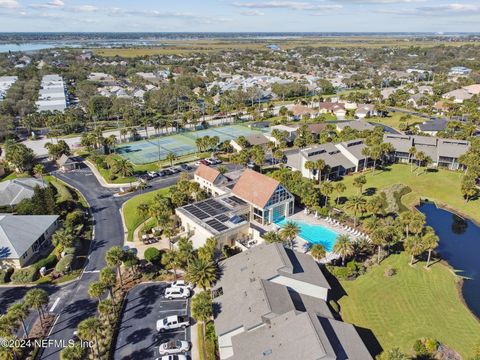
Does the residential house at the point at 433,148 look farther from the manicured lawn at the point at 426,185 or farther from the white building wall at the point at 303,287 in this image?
the white building wall at the point at 303,287

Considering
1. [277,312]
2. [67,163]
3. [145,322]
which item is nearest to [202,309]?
[277,312]

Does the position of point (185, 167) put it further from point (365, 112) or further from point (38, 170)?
point (365, 112)

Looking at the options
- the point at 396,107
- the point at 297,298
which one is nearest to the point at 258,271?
the point at 297,298

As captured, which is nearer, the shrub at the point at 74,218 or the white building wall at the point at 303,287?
the white building wall at the point at 303,287

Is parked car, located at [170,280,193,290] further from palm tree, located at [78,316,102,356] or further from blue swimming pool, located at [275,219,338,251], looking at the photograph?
Answer: blue swimming pool, located at [275,219,338,251]

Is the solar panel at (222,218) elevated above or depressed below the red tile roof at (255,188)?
below

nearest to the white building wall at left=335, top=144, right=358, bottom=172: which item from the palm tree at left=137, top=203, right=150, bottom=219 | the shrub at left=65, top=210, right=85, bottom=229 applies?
the palm tree at left=137, top=203, right=150, bottom=219

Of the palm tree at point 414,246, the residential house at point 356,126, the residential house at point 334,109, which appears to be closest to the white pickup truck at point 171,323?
the palm tree at point 414,246

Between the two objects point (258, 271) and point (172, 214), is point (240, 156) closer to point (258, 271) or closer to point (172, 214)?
point (172, 214)
